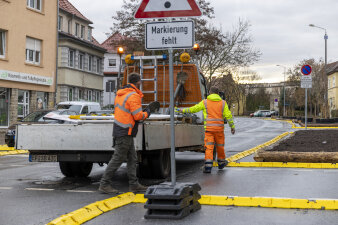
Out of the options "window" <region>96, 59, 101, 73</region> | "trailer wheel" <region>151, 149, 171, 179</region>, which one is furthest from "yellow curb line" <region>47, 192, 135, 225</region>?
"window" <region>96, 59, 101, 73</region>

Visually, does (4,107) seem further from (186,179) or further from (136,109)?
(136,109)

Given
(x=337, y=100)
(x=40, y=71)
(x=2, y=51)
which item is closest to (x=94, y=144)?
(x=2, y=51)

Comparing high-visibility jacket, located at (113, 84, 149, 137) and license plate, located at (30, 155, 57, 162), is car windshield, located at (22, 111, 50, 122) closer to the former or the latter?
license plate, located at (30, 155, 57, 162)

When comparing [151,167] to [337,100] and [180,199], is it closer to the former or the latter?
[180,199]

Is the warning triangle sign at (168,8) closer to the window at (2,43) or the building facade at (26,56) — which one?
the building facade at (26,56)

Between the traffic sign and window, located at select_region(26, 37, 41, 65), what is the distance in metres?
24.2

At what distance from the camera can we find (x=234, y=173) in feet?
33.6

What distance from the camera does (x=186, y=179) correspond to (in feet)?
31.1

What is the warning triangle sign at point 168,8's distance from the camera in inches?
239

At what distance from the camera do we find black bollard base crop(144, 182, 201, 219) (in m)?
5.72

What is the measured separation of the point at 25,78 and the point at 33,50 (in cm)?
211

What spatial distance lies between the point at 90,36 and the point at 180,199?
39702 millimetres

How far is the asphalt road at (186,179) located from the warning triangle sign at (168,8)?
2449mm

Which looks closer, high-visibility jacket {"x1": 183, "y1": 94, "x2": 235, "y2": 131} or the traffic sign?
the traffic sign
